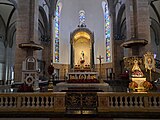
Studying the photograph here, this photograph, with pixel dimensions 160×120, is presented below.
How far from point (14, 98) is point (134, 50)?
314 inches

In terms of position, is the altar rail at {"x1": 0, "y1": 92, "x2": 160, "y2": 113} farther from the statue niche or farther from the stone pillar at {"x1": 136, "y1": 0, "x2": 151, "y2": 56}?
the statue niche

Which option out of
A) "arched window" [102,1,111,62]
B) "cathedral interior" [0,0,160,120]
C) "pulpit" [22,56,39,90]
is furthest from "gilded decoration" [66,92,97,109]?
"arched window" [102,1,111,62]

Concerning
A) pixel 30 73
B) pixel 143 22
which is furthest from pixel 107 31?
pixel 30 73

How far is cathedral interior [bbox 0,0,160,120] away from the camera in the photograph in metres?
4.49

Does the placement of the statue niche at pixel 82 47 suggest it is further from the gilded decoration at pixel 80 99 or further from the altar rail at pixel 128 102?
the altar rail at pixel 128 102

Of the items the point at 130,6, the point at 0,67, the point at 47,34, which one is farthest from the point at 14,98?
the point at 0,67

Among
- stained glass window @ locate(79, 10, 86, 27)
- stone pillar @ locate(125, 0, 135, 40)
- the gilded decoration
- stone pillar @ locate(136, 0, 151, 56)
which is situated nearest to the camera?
the gilded decoration

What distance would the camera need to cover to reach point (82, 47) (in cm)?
2122

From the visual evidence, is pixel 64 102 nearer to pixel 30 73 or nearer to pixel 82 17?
pixel 30 73

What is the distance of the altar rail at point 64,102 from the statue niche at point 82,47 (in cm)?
1478

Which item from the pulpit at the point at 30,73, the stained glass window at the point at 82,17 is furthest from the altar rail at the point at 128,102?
the stained glass window at the point at 82,17

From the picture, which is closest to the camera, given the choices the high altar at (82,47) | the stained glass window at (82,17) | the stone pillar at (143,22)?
the stone pillar at (143,22)

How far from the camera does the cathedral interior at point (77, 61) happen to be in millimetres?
4488

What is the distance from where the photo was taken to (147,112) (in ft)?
14.2
